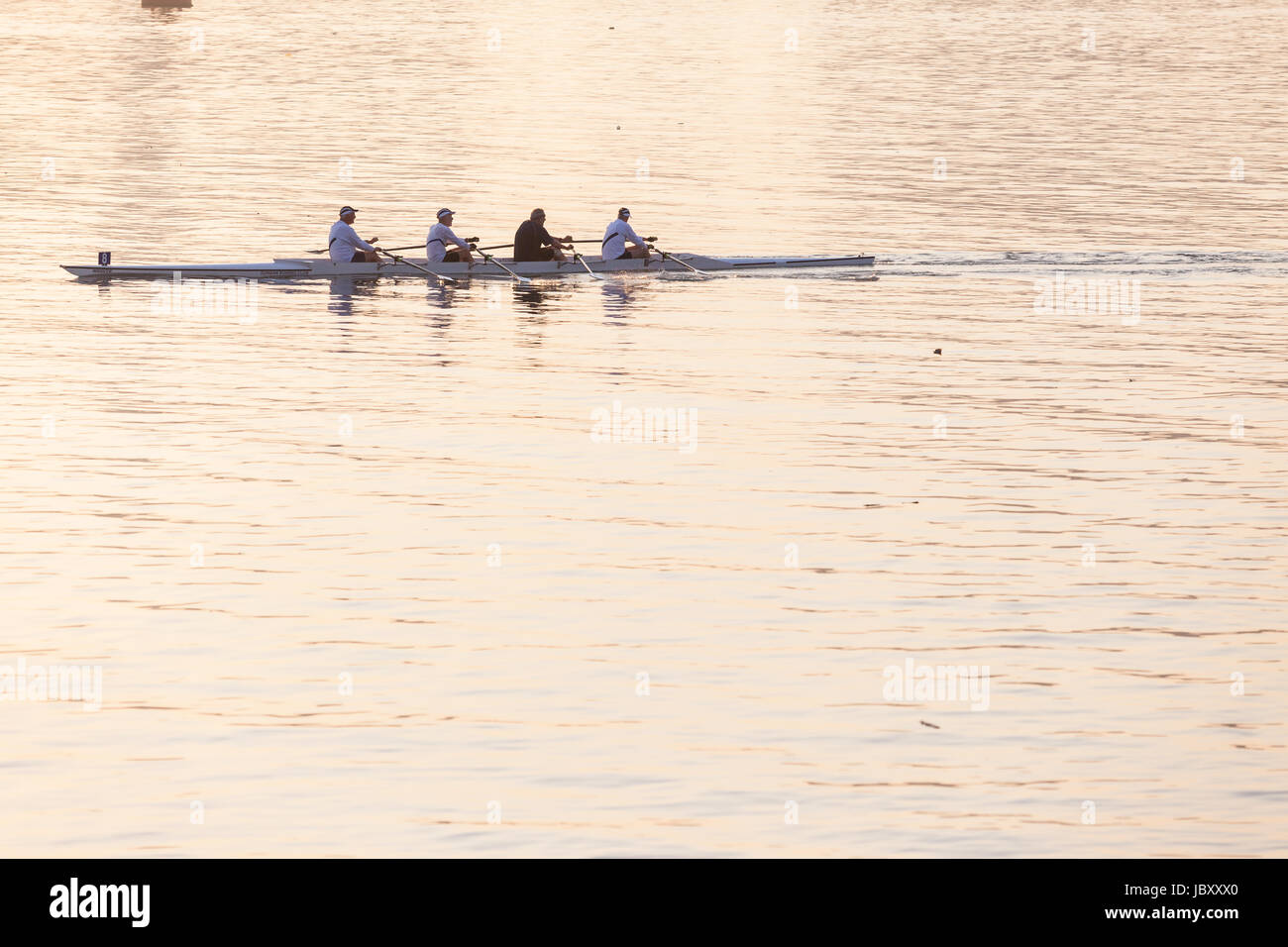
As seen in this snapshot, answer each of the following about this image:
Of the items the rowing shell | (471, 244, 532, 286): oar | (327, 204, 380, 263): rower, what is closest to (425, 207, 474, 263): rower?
the rowing shell

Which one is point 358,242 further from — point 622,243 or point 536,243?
point 622,243

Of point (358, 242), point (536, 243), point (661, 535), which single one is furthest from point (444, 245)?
point (661, 535)

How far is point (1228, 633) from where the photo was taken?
19.3m

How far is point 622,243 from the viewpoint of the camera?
41125 mm

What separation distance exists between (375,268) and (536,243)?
3347 millimetres

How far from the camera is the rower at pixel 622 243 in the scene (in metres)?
41.1

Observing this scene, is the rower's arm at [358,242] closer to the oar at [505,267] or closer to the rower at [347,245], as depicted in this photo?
the rower at [347,245]

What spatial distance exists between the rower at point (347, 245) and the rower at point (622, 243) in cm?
478

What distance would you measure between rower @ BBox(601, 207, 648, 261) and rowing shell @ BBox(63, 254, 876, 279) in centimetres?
13

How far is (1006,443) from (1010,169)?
4114cm

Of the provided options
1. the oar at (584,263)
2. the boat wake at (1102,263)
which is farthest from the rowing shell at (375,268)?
the boat wake at (1102,263)

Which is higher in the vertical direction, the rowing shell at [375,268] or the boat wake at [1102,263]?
the boat wake at [1102,263]
